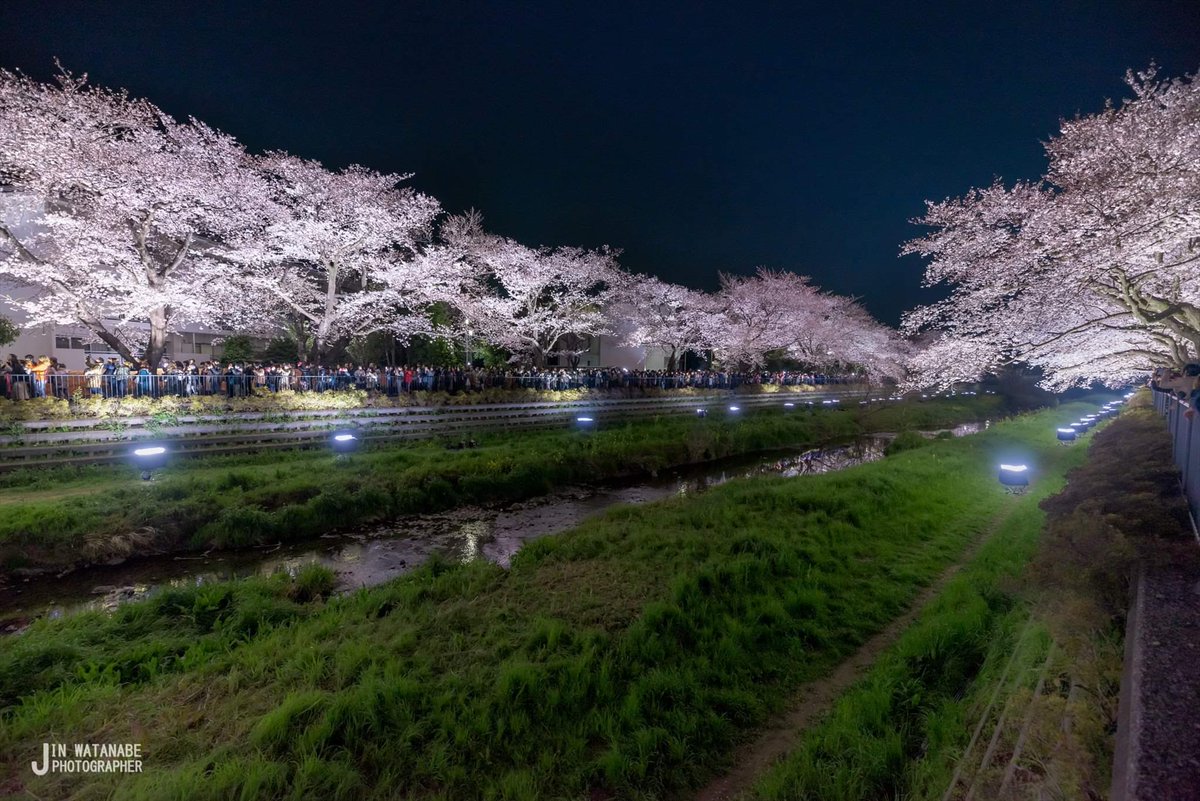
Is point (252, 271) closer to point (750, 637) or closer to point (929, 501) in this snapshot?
point (750, 637)

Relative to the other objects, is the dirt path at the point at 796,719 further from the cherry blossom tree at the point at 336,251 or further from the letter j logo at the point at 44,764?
the cherry blossom tree at the point at 336,251

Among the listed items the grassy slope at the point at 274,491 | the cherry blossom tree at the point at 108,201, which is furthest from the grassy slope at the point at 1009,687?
the cherry blossom tree at the point at 108,201

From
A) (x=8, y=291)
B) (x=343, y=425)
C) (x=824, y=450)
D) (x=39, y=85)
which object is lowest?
(x=824, y=450)

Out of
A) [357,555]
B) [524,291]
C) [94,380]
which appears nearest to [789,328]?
[524,291]

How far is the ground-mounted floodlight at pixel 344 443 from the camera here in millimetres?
17031

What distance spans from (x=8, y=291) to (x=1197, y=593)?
3326 centimetres

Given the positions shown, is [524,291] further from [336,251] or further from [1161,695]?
[1161,695]

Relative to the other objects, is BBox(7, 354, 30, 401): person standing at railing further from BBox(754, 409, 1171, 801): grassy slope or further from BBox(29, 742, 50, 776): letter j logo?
BBox(754, 409, 1171, 801): grassy slope

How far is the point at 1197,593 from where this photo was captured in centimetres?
399

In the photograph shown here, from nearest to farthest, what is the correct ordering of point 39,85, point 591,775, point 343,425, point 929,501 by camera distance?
point 591,775, point 929,501, point 39,85, point 343,425

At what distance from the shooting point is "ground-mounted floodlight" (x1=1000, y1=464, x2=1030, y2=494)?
1403cm

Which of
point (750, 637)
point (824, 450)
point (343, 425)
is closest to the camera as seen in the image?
point (750, 637)

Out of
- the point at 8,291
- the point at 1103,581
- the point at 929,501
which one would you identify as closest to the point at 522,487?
the point at 929,501

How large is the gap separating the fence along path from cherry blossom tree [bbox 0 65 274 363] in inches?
200
